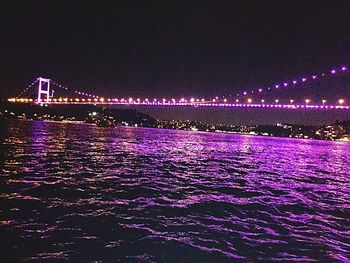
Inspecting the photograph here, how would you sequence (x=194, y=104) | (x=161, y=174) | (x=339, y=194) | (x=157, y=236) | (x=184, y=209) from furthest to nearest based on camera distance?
(x=194, y=104), (x=161, y=174), (x=339, y=194), (x=184, y=209), (x=157, y=236)

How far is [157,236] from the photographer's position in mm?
6590

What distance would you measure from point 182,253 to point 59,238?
2261 millimetres

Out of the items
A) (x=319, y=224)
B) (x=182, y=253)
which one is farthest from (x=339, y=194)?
(x=182, y=253)

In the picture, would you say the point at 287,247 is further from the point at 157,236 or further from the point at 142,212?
the point at 142,212

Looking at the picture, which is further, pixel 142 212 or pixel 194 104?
pixel 194 104

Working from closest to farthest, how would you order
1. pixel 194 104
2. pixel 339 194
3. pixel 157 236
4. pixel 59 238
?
pixel 59 238 < pixel 157 236 < pixel 339 194 < pixel 194 104

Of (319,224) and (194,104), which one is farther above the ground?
(194,104)

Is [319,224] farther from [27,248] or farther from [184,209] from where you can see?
[27,248]

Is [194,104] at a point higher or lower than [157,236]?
higher

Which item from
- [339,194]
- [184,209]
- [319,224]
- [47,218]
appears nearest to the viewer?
[47,218]

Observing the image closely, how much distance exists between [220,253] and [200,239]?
70cm

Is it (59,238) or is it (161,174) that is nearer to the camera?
(59,238)

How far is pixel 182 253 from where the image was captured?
19.1 ft

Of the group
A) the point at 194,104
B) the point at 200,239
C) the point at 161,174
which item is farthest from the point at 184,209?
the point at 194,104
